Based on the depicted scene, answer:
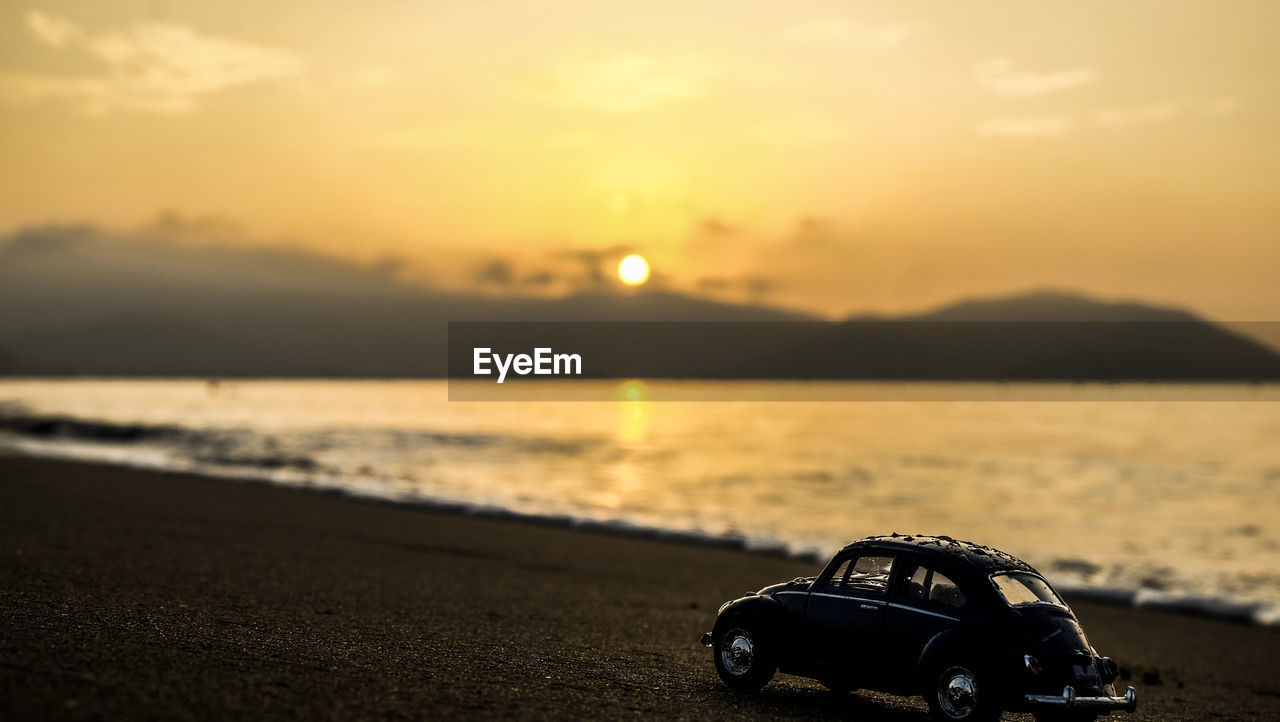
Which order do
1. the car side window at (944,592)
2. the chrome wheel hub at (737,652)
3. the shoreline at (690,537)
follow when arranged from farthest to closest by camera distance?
the shoreline at (690,537), the chrome wheel hub at (737,652), the car side window at (944,592)

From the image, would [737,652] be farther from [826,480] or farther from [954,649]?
[826,480]

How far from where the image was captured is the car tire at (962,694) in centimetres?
973

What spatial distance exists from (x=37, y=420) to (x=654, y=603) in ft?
250

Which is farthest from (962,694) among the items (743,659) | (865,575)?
(743,659)

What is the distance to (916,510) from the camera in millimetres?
41750

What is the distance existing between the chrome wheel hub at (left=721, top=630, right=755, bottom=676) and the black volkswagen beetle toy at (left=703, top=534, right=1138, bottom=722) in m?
0.01

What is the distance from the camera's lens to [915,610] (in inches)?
408

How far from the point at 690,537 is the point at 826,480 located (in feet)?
74.6

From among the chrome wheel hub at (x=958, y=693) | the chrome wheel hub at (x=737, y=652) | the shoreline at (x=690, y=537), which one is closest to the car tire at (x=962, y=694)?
the chrome wheel hub at (x=958, y=693)

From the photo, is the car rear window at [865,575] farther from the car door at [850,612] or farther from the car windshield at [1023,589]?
the car windshield at [1023,589]

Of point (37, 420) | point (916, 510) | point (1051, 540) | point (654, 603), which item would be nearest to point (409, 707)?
point (654, 603)

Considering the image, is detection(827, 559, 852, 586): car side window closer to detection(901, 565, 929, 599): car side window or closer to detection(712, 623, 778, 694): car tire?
detection(901, 565, 929, 599): car side window

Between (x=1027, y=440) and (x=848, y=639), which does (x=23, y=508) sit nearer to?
(x=848, y=639)

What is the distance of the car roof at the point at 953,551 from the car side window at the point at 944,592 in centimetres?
21
